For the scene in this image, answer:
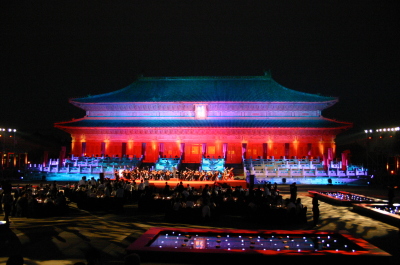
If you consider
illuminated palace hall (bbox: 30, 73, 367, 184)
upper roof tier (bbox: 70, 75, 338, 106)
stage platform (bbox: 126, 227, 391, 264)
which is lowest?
stage platform (bbox: 126, 227, 391, 264)

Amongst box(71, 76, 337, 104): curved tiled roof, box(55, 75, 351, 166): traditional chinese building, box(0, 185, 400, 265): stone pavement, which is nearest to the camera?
box(0, 185, 400, 265): stone pavement

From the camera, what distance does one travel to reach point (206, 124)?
41594 millimetres

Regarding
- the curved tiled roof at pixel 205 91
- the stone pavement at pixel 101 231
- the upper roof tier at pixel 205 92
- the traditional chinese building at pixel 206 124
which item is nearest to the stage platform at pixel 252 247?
the stone pavement at pixel 101 231

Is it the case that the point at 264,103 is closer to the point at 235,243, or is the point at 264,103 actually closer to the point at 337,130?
the point at 337,130

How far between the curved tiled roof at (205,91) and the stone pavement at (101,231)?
94.3 feet

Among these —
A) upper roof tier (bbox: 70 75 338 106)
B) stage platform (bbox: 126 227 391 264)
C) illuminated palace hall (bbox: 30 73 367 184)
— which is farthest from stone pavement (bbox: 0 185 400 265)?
upper roof tier (bbox: 70 75 338 106)

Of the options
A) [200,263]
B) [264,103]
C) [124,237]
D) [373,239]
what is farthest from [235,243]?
[264,103]

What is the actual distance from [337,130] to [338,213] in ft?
85.5

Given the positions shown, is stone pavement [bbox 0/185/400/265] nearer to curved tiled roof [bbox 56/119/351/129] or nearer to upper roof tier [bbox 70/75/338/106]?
curved tiled roof [bbox 56/119/351/129]

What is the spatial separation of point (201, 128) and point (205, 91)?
9.22 metres

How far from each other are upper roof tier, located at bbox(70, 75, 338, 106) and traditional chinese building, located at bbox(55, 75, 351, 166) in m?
0.14

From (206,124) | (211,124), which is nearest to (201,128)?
(206,124)

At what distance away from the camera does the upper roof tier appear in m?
44.6

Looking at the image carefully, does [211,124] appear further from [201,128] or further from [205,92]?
[205,92]
